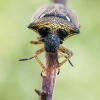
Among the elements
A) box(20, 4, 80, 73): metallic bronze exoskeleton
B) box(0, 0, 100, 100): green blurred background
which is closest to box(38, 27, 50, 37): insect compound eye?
box(20, 4, 80, 73): metallic bronze exoskeleton

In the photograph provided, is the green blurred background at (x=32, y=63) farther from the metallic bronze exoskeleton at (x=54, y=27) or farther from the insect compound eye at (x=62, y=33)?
the insect compound eye at (x=62, y=33)
